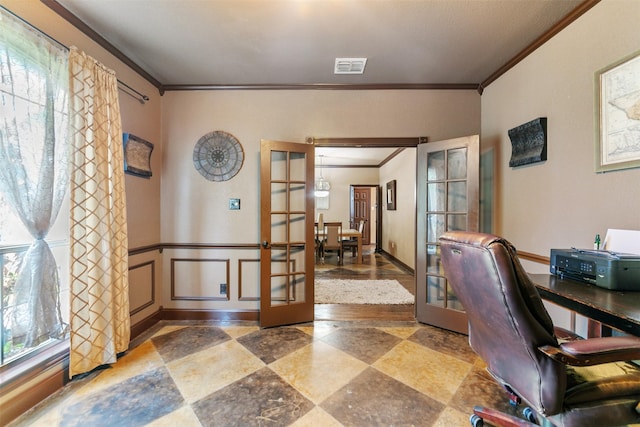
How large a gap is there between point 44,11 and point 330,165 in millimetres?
6337

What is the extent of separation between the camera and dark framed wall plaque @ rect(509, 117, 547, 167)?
6.67 feet

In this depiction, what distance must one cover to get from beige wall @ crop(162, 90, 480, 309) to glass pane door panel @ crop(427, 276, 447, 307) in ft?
5.12

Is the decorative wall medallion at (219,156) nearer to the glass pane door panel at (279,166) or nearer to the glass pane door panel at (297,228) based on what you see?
the glass pane door panel at (279,166)

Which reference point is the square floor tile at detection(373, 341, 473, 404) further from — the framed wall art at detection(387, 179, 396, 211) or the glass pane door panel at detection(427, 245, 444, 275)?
the framed wall art at detection(387, 179, 396, 211)

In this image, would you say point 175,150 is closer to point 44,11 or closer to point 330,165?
point 44,11

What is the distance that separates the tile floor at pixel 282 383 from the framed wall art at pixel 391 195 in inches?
153

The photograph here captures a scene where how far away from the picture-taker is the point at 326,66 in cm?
247

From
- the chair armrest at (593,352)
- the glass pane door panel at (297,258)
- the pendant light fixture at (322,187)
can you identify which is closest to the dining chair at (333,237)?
the pendant light fixture at (322,187)

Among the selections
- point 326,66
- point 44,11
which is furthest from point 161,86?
point 326,66

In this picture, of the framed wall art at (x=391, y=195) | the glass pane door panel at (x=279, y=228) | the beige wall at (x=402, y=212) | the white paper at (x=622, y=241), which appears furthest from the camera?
the framed wall art at (x=391, y=195)

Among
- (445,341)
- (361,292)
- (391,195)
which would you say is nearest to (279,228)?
(361,292)

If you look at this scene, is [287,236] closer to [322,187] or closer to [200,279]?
[200,279]

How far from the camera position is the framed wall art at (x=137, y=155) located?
2.31 metres

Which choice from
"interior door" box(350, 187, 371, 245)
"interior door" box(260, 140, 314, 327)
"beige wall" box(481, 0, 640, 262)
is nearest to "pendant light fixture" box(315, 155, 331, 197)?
"interior door" box(350, 187, 371, 245)
